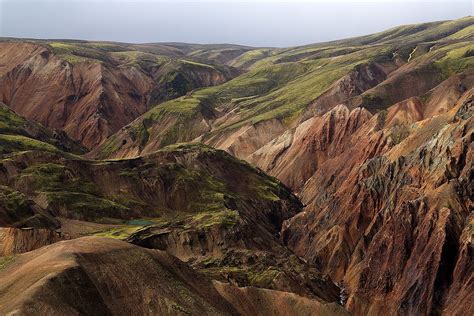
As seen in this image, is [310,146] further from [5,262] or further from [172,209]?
[5,262]

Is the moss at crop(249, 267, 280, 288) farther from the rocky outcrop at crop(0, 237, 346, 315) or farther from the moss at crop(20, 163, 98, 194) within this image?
the moss at crop(20, 163, 98, 194)

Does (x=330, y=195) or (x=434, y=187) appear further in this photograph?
(x=330, y=195)

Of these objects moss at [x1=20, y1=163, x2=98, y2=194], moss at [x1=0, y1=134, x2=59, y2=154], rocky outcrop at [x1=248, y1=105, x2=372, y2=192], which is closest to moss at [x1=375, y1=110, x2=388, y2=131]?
rocky outcrop at [x1=248, y1=105, x2=372, y2=192]

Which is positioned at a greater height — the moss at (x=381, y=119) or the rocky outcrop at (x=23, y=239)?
the moss at (x=381, y=119)

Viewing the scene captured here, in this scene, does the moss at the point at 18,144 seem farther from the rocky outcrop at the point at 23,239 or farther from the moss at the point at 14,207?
the rocky outcrop at the point at 23,239

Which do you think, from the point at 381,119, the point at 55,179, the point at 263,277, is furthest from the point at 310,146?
the point at 263,277

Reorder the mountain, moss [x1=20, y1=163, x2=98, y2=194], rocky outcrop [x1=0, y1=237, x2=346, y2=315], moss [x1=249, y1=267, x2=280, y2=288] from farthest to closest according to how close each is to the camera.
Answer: moss [x1=20, y1=163, x2=98, y2=194] < moss [x1=249, y1=267, x2=280, y2=288] < the mountain < rocky outcrop [x1=0, y1=237, x2=346, y2=315]

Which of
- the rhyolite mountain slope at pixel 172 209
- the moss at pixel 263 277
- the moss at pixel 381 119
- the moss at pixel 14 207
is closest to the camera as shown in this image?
the moss at pixel 263 277

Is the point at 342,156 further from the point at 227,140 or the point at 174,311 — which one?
the point at 174,311

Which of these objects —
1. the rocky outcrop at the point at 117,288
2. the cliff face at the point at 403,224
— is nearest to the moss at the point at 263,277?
the rocky outcrop at the point at 117,288

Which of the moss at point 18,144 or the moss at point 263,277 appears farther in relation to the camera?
the moss at point 18,144

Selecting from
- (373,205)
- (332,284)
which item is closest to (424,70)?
(373,205)
